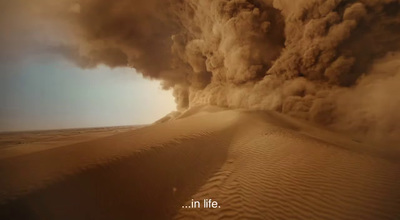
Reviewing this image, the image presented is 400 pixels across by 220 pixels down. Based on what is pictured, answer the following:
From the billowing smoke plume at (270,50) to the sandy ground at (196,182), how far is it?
182 inches

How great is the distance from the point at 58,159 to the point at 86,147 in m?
1.02

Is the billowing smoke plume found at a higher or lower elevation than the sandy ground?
higher

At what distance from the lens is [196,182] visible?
5246 mm

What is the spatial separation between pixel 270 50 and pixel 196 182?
11246 mm

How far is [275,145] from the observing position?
7.00 meters

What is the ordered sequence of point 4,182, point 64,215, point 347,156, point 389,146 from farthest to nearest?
point 389,146 → point 347,156 → point 4,182 → point 64,215

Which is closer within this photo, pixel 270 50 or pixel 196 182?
pixel 196 182

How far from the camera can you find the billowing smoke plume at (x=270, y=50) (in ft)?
33.5

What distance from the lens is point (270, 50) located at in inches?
537

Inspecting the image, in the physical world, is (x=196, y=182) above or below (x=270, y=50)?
below

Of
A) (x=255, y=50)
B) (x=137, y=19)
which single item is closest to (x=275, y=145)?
(x=255, y=50)

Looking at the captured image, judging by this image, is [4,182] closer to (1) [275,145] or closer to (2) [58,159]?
(2) [58,159]

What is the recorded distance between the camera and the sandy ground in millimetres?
A: 3742

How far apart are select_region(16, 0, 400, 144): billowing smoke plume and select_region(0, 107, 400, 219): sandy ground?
4.62 m
